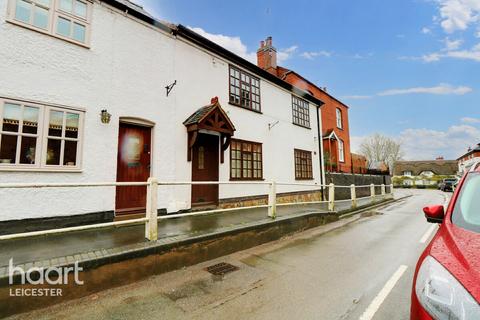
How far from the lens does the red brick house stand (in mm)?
15422

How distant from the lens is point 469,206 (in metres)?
2.24

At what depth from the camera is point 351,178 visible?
17828 millimetres

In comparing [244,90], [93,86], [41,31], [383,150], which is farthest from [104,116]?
[383,150]

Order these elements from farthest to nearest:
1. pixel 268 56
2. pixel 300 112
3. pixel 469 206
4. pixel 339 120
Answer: pixel 339 120 → pixel 268 56 → pixel 300 112 → pixel 469 206

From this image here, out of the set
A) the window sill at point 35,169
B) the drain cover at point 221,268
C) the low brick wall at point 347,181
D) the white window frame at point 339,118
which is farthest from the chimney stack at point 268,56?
the drain cover at point 221,268

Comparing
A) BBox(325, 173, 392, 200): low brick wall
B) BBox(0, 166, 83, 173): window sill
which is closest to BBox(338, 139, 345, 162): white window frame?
BBox(325, 173, 392, 200): low brick wall

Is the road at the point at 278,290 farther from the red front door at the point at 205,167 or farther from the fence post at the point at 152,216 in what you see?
the red front door at the point at 205,167

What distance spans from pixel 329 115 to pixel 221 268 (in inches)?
815

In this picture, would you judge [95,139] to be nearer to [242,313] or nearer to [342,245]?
[242,313]

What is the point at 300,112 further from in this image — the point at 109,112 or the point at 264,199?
the point at 109,112

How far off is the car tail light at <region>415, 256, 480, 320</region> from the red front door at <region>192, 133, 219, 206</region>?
22.2 feet

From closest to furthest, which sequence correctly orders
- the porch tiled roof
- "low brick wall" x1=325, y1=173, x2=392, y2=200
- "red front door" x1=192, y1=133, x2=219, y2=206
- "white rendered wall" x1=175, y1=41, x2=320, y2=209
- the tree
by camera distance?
the porch tiled roof < "white rendered wall" x1=175, y1=41, x2=320, y2=209 < "red front door" x1=192, y1=133, x2=219, y2=206 < "low brick wall" x1=325, y1=173, x2=392, y2=200 < the tree

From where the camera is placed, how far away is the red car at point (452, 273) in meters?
1.41

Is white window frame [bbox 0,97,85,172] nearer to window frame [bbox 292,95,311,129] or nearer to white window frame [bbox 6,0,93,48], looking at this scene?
white window frame [bbox 6,0,93,48]
